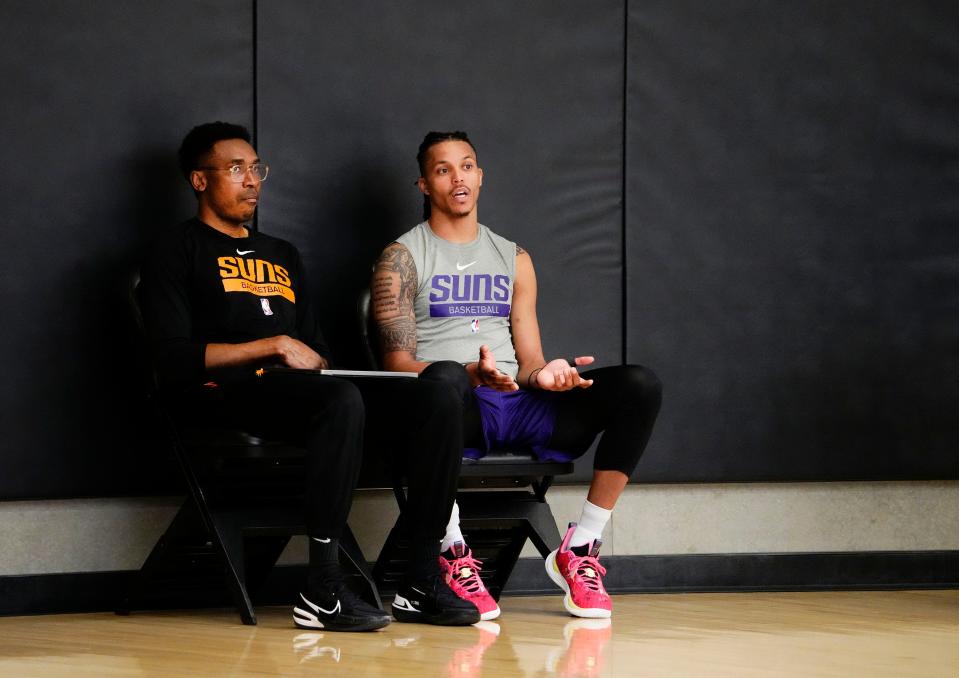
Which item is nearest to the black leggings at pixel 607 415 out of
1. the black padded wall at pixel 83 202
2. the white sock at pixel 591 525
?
the white sock at pixel 591 525

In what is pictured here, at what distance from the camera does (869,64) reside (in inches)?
A: 163

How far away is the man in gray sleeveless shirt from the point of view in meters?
3.21

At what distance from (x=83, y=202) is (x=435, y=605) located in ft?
5.16

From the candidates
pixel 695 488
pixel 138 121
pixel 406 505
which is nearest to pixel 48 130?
pixel 138 121

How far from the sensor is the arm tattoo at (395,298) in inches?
132

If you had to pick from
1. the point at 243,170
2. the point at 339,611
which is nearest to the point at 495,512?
the point at 339,611

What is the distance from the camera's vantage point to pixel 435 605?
119 inches

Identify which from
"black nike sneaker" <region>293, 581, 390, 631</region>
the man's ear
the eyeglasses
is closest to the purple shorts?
"black nike sneaker" <region>293, 581, 390, 631</region>

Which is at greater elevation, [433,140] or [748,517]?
[433,140]

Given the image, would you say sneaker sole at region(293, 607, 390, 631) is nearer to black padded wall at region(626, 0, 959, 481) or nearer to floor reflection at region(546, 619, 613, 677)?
floor reflection at region(546, 619, 613, 677)

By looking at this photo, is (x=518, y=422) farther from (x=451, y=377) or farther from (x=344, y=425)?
(x=344, y=425)

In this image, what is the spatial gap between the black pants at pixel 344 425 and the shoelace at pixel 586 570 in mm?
442

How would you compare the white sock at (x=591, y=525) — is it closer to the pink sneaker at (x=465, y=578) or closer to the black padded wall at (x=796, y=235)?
the pink sneaker at (x=465, y=578)

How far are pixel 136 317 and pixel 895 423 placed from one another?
252 cm
